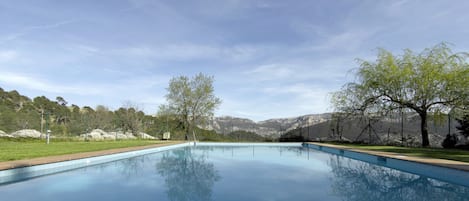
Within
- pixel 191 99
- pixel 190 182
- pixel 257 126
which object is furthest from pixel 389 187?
pixel 257 126

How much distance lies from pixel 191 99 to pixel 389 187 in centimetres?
1643

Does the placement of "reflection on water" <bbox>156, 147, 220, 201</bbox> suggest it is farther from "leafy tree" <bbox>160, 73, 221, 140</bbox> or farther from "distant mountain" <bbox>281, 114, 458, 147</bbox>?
"leafy tree" <bbox>160, 73, 221, 140</bbox>

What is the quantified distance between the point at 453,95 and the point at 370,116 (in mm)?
3718

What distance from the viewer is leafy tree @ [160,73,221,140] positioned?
68.7 feet

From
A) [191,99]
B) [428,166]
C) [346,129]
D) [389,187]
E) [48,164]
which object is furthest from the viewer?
[191,99]

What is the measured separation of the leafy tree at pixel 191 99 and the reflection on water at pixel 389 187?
1422 centimetres

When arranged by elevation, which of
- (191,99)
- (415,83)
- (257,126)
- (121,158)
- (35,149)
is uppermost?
(415,83)

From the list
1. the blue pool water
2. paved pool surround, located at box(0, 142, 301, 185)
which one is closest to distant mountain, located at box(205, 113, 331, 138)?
paved pool surround, located at box(0, 142, 301, 185)

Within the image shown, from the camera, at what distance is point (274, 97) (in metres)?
24.1

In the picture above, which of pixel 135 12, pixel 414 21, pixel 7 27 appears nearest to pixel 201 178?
pixel 135 12

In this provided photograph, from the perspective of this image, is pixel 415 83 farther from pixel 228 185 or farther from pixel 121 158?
pixel 121 158

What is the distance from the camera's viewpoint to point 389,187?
226 inches

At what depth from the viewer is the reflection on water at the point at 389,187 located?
4918mm

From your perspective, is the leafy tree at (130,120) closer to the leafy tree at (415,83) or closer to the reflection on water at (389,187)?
the leafy tree at (415,83)
